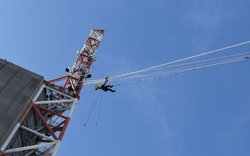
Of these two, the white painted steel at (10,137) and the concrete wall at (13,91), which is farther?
the concrete wall at (13,91)

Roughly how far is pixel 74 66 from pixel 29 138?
17.6 metres

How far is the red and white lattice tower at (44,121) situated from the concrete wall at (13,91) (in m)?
0.45

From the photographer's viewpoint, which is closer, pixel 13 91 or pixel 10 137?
pixel 10 137

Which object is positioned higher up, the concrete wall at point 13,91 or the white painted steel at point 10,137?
the concrete wall at point 13,91

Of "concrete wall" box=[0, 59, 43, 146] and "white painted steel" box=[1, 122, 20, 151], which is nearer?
"white painted steel" box=[1, 122, 20, 151]

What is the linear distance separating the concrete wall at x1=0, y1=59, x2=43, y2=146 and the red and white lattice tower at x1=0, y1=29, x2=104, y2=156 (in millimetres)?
450

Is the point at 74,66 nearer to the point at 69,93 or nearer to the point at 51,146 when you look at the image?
the point at 69,93

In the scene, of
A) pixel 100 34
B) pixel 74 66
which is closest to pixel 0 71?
pixel 74 66

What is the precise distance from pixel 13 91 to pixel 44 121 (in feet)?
13.7

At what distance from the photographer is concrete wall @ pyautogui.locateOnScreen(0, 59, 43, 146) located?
34844mm

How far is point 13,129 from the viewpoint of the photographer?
113ft

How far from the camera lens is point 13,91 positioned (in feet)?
125

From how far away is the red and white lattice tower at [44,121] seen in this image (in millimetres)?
35312

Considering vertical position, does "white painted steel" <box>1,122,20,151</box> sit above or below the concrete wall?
below
